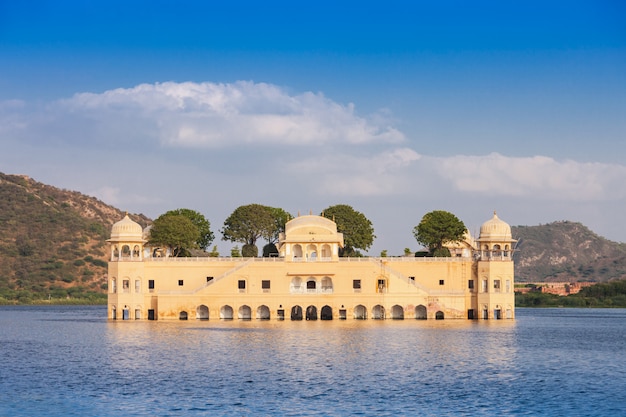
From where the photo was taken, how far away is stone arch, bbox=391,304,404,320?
3135 inches

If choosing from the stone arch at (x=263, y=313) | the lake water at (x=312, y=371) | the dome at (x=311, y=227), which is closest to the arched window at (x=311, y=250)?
the dome at (x=311, y=227)

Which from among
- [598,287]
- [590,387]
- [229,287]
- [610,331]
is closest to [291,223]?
[229,287]

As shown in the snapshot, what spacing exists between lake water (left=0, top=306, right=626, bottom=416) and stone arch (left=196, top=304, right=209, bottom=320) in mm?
9096

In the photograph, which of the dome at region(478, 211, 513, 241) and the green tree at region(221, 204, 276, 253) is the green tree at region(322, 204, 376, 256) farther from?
the dome at region(478, 211, 513, 241)

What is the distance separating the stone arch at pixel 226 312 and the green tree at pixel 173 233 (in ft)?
33.2

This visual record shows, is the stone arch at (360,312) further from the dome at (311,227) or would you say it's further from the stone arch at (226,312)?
the stone arch at (226,312)

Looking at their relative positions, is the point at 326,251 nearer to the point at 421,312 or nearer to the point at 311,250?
the point at 311,250

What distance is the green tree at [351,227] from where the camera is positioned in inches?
3610

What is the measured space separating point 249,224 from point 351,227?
9.64 meters

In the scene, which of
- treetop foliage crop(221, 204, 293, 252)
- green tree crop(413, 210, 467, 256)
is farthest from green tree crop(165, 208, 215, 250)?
green tree crop(413, 210, 467, 256)

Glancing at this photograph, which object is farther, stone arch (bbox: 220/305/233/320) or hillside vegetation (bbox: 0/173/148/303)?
hillside vegetation (bbox: 0/173/148/303)

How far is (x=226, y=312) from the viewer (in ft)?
262

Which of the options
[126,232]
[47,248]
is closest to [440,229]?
[126,232]

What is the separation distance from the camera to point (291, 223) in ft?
267
